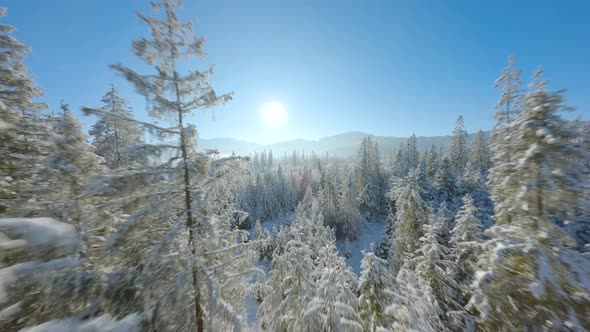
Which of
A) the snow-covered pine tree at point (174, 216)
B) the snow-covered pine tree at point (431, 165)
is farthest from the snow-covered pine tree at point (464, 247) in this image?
the snow-covered pine tree at point (431, 165)

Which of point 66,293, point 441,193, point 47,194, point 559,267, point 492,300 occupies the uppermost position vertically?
point 47,194

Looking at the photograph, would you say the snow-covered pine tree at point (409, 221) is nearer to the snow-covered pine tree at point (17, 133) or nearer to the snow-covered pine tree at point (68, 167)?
the snow-covered pine tree at point (68, 167)

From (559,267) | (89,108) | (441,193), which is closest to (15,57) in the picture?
(89,108)

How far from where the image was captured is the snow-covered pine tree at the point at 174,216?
4555 mm

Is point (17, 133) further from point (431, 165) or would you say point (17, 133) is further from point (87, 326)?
point (431, 165)

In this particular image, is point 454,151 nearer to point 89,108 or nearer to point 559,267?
point 559,267

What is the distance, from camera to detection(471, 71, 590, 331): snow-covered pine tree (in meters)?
4.55

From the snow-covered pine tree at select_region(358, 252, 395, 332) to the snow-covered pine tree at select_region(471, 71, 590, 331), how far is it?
130 inches

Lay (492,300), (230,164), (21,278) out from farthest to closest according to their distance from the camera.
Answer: (230,164) < (492,300) < (21,278)

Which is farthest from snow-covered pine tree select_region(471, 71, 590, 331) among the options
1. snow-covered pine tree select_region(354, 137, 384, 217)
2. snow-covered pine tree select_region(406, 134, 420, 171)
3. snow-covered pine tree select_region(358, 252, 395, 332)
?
snow-covered pine tree select_region(406, 134, 420, 171)

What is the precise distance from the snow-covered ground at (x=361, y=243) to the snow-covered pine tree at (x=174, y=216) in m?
37.3

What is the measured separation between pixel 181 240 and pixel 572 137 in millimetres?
10003

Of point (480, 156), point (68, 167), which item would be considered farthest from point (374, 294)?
point (480, 156)

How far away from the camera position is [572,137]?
5312 mm
